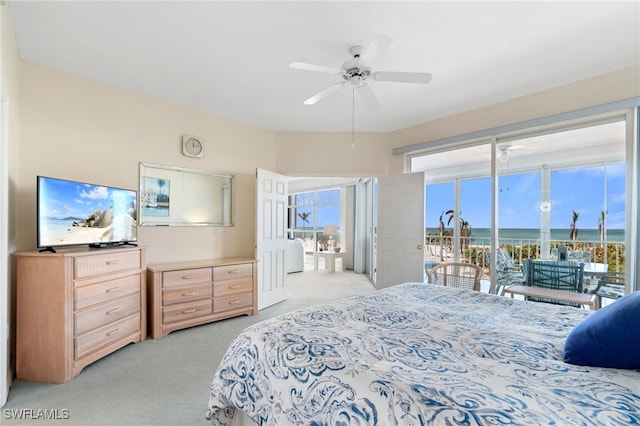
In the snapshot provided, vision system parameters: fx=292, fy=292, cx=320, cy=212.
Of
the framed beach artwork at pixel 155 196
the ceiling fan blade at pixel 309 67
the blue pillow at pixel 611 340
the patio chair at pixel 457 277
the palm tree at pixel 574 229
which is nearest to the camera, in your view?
the blue pillow at pixel 611 340

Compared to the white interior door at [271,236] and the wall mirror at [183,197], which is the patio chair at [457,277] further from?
the wall mirror at [183,197]

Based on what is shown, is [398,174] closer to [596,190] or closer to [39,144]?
[596,190]

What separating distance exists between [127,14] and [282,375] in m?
2.53

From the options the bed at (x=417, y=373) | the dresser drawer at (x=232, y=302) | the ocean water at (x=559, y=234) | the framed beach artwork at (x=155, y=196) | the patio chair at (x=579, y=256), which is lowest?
the dresser drawer at (x=232, y=302)

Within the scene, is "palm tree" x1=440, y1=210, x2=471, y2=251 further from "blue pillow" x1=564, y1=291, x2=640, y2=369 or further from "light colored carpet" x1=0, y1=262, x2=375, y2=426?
"blue pillow" x1=564, y1=291, x2=640, y2=369

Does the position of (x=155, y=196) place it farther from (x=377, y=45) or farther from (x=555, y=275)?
(x=555, y=275)

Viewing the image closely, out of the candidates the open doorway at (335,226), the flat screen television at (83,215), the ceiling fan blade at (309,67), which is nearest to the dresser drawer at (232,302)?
the flat screen television at (83,215)

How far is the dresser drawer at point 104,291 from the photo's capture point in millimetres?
2334

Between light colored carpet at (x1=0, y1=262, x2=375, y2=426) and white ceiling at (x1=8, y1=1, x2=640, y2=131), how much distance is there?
268 centimetres

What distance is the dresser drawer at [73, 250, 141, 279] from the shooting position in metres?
2.33

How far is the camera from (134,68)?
280 cm

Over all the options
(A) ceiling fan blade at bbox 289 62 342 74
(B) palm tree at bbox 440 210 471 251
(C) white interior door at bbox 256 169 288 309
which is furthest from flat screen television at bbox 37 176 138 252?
(B) palm tree at bbox 440 210 471 251

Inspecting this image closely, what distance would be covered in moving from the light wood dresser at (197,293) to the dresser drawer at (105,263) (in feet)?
0.95

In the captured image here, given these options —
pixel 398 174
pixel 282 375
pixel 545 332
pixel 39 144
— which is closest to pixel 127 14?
pixel 39 144
